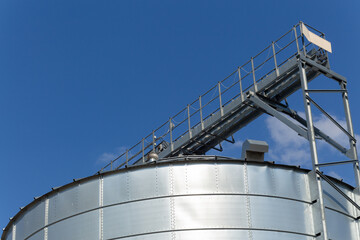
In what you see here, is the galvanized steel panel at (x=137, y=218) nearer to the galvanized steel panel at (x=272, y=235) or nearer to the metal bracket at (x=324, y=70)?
the galvanized steel panel at (x=272, y=235)

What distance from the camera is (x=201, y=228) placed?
2303 centimetres

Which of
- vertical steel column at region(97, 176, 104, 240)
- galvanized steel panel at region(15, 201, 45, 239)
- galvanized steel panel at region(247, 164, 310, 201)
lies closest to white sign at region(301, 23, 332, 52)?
galvanized steel panel at region(247, 164, 310, 201)

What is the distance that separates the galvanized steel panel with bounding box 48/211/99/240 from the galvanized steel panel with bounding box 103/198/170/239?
0.44m

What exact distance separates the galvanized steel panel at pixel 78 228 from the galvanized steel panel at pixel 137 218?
17.4 inches

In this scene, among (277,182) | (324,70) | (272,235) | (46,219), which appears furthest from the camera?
(324,70)

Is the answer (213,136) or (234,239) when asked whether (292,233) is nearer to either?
(234,239)

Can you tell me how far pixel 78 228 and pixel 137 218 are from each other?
7.67 ft

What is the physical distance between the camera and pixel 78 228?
79.4 feet

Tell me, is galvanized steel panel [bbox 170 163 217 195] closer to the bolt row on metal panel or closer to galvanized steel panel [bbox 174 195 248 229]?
the bolt row on metal panel

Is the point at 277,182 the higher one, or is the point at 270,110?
the point at 270,110

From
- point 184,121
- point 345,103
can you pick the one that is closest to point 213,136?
point 184,121

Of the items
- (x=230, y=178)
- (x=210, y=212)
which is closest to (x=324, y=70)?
(x=230, y=178)

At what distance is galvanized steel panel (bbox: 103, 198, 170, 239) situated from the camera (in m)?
23.2

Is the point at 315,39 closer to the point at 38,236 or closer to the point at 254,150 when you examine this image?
the point at 254,150
